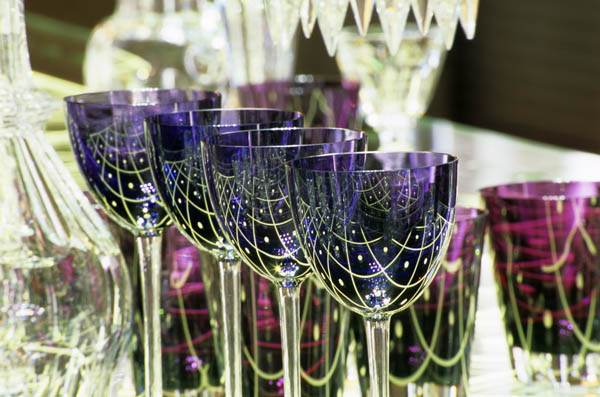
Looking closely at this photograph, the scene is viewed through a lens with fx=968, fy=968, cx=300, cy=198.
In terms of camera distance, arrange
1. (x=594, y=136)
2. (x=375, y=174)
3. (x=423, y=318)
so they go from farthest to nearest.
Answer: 1. (x=594, y=136)
2. (x=423, y=318)
3. (x=375, y=174)

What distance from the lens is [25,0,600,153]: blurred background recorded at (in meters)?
3.50

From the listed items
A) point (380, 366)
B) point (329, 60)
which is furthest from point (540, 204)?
point (329, 60)

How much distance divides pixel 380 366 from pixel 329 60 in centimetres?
318

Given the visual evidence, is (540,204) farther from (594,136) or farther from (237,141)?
(594,136)

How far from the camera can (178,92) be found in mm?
581

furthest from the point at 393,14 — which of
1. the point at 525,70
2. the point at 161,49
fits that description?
the point at 525,70

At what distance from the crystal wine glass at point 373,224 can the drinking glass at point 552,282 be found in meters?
0.15

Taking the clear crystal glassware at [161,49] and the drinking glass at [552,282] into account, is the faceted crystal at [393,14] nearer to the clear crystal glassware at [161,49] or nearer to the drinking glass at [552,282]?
the drinking glass at [552,282]

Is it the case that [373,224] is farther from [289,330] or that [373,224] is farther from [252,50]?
[252,50]

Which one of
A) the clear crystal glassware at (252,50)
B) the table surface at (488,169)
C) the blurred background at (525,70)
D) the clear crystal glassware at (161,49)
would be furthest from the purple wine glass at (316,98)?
the blurred background at (525,70)

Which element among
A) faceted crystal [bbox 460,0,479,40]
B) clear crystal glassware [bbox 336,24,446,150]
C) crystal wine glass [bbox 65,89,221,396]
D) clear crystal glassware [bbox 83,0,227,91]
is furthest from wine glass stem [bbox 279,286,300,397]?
clear crystal glassware [bbox 83,0,227,91]

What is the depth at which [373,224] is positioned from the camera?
0.39 metres

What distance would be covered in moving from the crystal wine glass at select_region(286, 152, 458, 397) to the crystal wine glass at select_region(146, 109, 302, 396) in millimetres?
71

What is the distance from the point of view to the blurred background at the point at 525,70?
350cm
